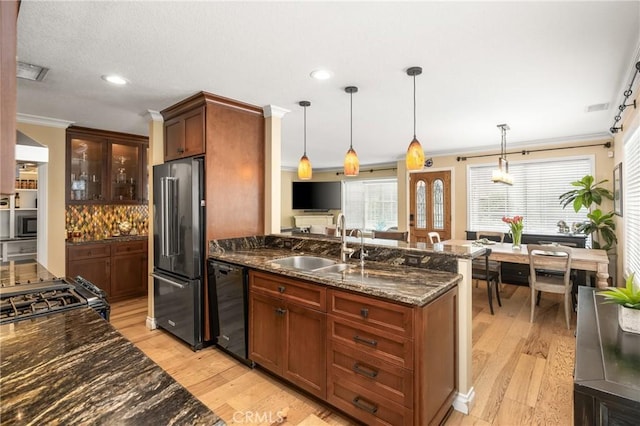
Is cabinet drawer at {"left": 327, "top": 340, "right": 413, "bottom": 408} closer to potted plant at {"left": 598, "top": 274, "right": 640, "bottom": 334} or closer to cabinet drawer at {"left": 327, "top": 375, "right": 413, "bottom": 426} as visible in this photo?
cabinet drawer at {"left": 327, "top": 375, "right": 413, "bottom": 426}

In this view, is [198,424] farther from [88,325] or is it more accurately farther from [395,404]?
[395,404]

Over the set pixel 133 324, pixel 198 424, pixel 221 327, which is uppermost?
pixel 198 424

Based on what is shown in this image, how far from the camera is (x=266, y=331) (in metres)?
2.41

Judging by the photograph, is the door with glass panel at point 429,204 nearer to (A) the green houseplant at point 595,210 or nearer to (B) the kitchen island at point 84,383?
(A) the green houseplant at point 595,210

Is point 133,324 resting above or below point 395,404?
below

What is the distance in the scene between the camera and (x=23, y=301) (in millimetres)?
1604

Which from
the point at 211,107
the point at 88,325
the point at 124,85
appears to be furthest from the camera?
the point at 211,107

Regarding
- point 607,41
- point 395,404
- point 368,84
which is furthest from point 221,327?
point 607,41

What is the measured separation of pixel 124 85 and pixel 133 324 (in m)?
2.61

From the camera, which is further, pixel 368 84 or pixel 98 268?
pixel 98 268

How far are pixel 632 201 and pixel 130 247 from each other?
243 inches

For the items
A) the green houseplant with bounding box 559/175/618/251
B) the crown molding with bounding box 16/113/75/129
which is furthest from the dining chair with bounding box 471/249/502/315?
the crown molding with bounding box 16/113/75/129

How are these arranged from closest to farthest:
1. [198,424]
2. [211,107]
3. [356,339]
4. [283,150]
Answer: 1. [198,424]
2. [356,339]
3. [211,107]
4. [283,150]

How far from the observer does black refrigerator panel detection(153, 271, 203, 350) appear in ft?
9.68
